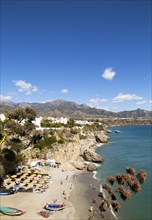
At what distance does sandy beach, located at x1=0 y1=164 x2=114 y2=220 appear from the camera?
29.9 metres

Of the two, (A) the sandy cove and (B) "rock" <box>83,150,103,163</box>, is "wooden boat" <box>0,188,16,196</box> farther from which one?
(B) "rock" <box>83,150,103,163</box>

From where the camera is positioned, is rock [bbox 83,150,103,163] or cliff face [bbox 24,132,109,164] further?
rock [bbox 83,150,103,163]

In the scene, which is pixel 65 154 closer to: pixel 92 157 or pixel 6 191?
pixel 92 157

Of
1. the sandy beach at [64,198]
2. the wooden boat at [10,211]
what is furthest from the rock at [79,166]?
the wooden boat at [10,211]

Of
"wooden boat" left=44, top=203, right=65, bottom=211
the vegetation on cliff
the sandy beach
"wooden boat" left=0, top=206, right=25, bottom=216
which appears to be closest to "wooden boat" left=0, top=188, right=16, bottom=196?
the sandy beach

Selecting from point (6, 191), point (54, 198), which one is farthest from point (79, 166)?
point (6, 191)

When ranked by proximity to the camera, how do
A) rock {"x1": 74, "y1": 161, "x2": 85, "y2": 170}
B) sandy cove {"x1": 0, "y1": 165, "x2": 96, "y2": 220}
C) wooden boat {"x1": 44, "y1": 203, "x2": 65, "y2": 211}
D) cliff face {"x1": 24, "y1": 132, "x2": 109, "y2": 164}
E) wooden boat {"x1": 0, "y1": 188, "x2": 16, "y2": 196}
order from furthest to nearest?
cliff face {"x1": 24, "y1": 132, "x2": 109, "y2": 164} < rock {"x1": 74, "y1": 161, "x2": 85, "y2": 170} < wooden boat {"x1": 0, "y1": 188, "x2": 16, "y2": 196} < wooden boat {"x1": 44, "y1": 203, "x2": 65, "y2": 211} < sandy cove {"x1": 0, "y1": 165, "x2": 96, "y2": 220}

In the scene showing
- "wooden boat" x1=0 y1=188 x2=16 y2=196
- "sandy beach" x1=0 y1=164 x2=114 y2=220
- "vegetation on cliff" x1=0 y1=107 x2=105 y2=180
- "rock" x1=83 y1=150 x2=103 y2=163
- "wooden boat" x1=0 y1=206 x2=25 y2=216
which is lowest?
"sandy beach" x1=0 y1=164 x2=114 y2=220

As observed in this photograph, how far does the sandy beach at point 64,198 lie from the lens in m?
29.9

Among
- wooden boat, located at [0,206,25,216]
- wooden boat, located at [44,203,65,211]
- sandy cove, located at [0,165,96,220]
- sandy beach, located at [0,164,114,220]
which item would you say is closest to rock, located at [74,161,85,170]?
sandy beach, located at [0,164,114,220]

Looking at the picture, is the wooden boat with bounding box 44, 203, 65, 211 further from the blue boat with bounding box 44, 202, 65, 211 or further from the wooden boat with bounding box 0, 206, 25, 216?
the wooden boat with bounding box 0, 206, 25, 216

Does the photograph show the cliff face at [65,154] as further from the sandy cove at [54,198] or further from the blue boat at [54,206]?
the blue boat at [54,206]

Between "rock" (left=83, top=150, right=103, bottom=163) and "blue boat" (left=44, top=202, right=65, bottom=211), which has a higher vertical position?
"rock" (left=83, top=150, right=103, bottom=163)

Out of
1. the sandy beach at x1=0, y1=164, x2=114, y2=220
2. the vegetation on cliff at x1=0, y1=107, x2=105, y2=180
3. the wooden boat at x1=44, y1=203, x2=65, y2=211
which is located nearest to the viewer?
the sandy beach at x1=0, y1=164, x2=114, y2=220
